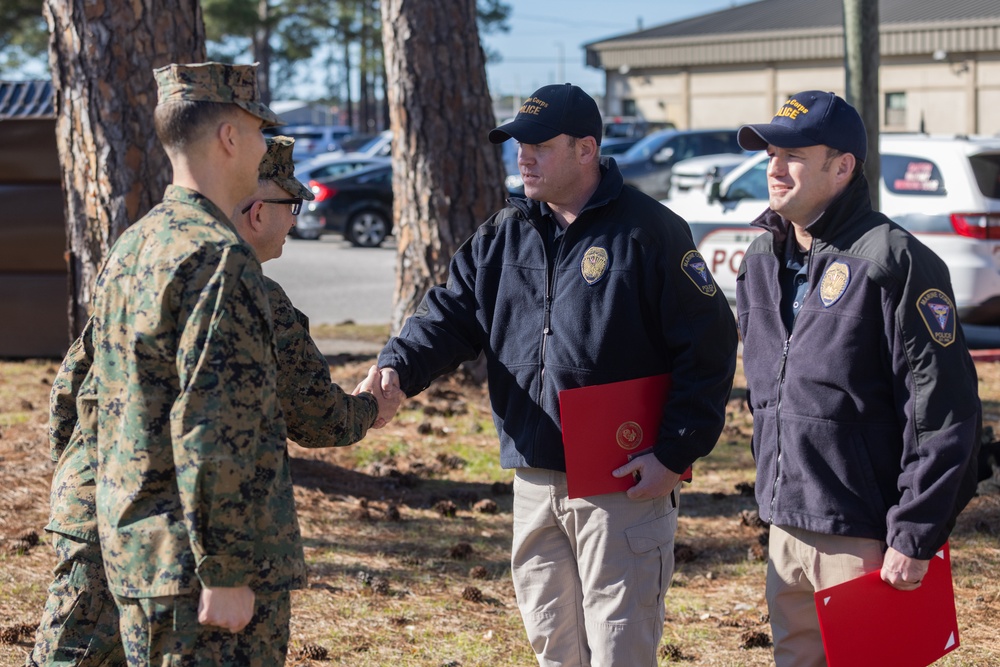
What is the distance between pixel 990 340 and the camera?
1055cm

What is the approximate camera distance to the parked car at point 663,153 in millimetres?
23391

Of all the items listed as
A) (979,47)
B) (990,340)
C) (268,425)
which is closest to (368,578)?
(268,425)

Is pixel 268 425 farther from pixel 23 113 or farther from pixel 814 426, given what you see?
pixel 23 113

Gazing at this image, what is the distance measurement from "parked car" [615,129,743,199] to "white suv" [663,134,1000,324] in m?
11.9

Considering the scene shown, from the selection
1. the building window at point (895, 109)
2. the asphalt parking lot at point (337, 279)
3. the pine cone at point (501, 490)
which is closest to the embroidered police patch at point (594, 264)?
the pine cone at point (501, 490)

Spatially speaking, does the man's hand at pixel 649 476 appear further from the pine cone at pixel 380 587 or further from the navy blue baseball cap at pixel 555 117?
the pine cone at pixel 380 587

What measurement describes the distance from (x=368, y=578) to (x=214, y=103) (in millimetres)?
3107

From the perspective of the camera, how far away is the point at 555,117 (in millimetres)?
3471

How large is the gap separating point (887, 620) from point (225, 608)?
5.84ft

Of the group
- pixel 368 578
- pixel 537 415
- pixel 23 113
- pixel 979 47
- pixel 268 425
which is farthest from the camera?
pixel 979 47

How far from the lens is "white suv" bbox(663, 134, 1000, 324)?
958cm

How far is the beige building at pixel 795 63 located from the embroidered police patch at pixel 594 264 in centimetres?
3232

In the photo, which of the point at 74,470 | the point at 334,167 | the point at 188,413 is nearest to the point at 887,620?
the point at 188,413

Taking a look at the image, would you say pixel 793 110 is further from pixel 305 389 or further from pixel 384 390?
pixel 305 389
